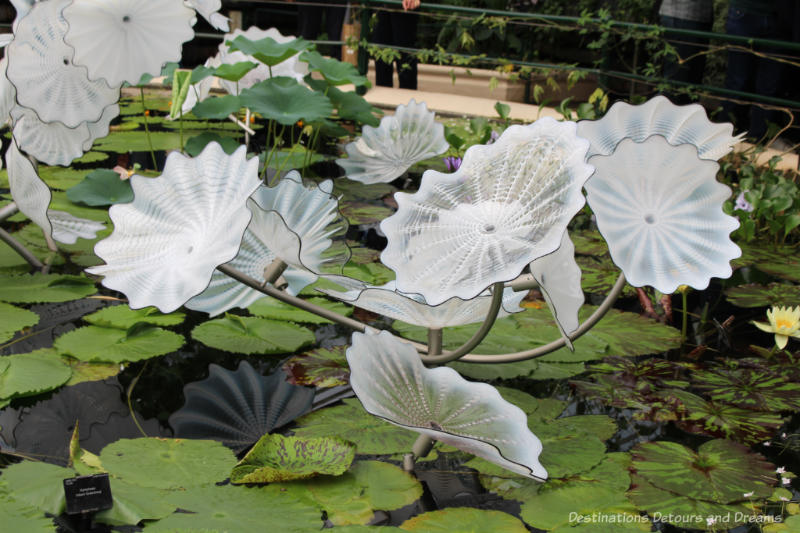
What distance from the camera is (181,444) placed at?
127cm

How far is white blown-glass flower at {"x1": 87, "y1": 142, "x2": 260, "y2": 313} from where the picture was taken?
1062 mm

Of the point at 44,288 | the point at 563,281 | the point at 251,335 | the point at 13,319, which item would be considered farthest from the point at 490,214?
the point at 44,288

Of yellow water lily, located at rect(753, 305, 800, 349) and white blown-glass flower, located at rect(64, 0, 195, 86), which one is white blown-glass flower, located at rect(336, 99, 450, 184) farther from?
yellow water lily, located at rect(753, 305, 800, 349)

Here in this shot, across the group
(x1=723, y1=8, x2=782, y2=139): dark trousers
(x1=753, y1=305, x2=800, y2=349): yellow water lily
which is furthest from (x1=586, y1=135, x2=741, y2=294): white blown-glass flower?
(x1=723, y1=8, x2=782, y2=139): dark trousers

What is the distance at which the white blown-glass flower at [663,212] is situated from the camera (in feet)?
3.34

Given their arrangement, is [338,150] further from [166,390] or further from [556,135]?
[556,135]

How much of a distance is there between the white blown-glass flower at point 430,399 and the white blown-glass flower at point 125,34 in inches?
39.5

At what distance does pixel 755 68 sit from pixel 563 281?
2.90 metres

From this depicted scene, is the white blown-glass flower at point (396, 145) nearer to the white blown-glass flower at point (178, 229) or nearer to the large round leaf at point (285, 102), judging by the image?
the large round leaf at point (285, 102)

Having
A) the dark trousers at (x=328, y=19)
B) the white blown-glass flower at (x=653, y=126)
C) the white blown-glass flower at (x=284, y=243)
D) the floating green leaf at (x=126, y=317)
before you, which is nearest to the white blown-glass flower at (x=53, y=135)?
the floating green leaf at (x=126, y=317)

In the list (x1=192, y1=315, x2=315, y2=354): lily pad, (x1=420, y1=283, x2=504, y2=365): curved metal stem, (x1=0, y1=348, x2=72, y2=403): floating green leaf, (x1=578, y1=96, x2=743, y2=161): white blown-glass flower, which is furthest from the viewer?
(x1=192, y1=315, x2=315, y2=354): lily pad

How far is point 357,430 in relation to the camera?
1339 mm

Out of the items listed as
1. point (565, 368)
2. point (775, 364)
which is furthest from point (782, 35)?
point (565, 368)

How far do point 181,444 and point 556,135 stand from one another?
735mm
